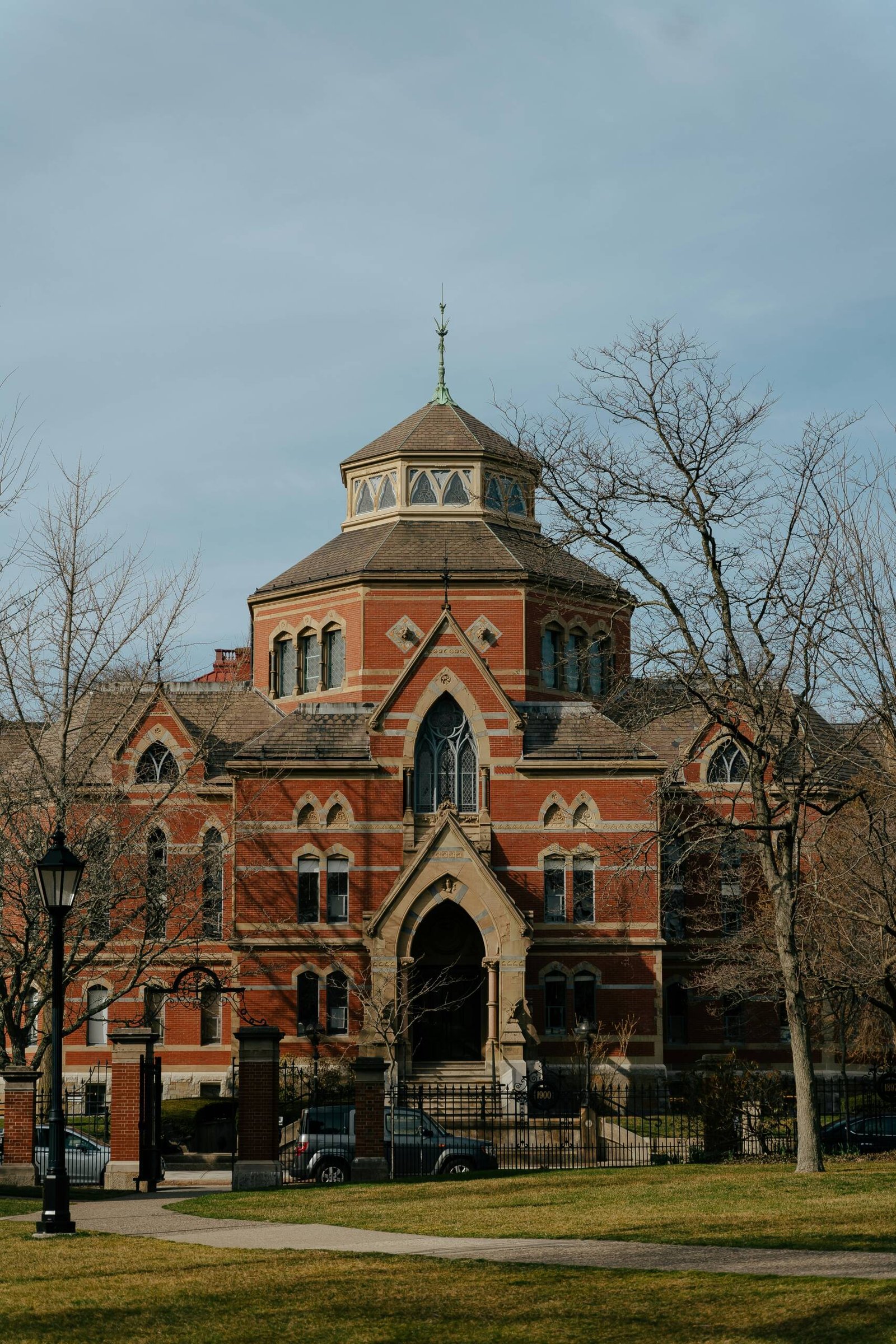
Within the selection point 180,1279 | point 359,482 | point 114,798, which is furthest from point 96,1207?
point 359,482

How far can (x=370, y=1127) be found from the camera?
25859 mm

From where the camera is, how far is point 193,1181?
28781 millimetres

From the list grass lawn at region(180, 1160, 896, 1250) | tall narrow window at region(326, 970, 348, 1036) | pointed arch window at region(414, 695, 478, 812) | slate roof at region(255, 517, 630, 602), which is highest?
slate roof at region(255, 517, 630, 602)

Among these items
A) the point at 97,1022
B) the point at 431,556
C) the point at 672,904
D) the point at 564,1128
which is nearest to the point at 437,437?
the point at 431,556

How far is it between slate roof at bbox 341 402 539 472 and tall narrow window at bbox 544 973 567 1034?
1778cm

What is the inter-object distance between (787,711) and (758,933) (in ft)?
55.4

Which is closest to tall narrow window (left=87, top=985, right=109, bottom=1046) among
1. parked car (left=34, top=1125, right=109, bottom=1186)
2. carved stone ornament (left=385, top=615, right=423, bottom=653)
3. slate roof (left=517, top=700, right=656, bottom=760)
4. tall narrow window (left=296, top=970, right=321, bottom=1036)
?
tall narrow window (left=296, top=970, right=321, bottom=1036)

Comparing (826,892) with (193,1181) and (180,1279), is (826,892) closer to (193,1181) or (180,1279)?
(193,1181)

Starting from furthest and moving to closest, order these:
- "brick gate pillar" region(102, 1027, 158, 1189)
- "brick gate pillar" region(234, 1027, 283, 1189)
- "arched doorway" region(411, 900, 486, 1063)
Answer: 1. "arched doorway" region(411, 900, 486, 1063)
2. "brick gate pillar" region(102, 1027, 158, 1189)
3. "brick gate pillar" region(234, 1027, 283, 1189)

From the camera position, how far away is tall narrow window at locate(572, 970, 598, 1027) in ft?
145

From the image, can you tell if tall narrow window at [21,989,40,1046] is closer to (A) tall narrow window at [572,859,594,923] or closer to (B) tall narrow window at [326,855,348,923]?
(B) tall narrow window at [326,855,348,923]

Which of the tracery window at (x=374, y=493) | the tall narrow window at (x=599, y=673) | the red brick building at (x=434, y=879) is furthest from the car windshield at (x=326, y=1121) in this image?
the tracery window at (x=374, y=493)

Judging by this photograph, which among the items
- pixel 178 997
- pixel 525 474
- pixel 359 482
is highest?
pixel 359 482

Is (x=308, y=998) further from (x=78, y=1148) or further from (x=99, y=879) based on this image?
(x=78, y=1148)
